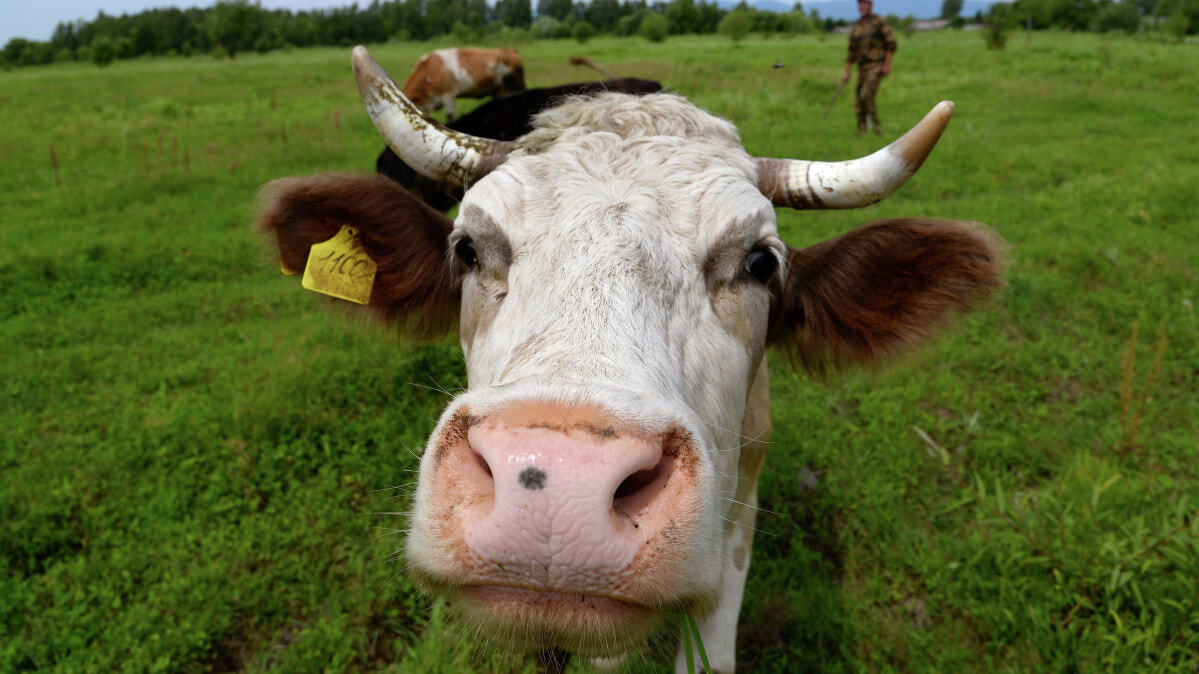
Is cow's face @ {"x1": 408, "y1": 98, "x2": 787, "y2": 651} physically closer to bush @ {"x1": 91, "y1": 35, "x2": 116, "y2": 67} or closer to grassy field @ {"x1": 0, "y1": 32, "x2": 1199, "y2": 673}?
grassy field @ {"x1": 0, "y1": 32, "x2": 1199, "y2": 673}

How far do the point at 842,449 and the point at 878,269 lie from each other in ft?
6.66

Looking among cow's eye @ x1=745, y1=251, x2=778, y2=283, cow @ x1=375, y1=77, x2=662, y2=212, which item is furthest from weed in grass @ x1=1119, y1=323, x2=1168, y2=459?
cow @ x1=375, y1=77, x2=662, y2=212

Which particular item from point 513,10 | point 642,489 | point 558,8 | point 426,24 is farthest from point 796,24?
point 558,8

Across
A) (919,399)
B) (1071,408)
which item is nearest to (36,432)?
(919,399)

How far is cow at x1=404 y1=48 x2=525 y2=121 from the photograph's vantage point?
12.9 m

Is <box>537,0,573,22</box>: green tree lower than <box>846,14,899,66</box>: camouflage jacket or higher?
higher

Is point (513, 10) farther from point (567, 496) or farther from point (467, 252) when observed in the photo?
point (567, 496)

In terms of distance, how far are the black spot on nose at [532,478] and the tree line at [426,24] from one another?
32053mm

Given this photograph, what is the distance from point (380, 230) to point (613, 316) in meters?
1.26

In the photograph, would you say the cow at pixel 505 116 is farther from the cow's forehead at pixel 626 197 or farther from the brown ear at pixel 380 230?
the cow's forehead at pixel 626 197

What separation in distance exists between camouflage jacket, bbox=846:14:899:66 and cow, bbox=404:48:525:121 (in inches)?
275

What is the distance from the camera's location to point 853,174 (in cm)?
226

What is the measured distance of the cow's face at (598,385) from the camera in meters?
1.14

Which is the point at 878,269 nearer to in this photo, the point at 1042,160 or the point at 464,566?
the point at 464,566
